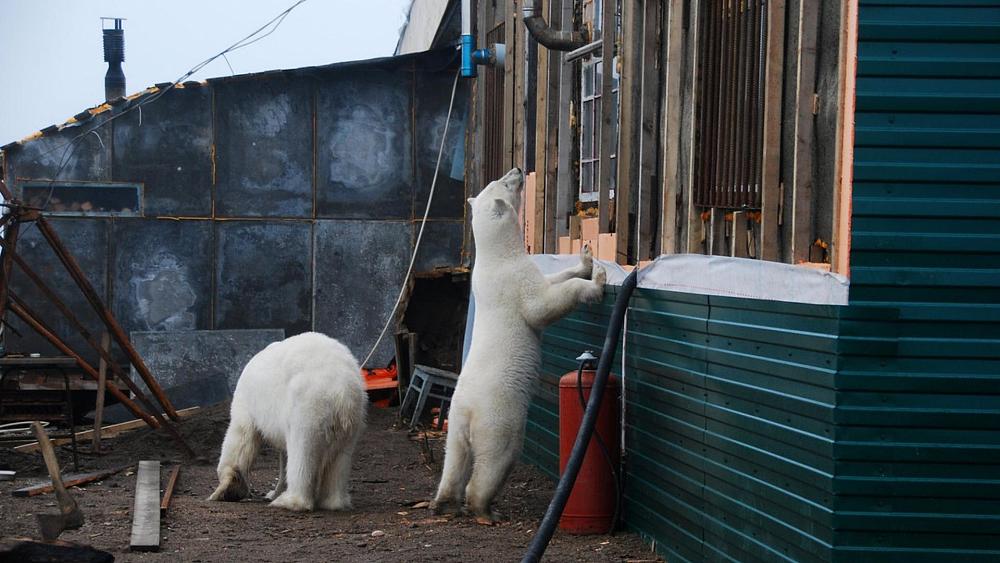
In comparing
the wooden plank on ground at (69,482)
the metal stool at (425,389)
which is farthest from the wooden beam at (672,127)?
the metal stool at (425,389)

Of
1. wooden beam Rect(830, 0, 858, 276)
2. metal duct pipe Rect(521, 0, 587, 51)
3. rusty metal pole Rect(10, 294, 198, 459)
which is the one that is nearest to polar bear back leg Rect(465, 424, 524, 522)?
wooden beam Rect(830, 0, 858, 276)

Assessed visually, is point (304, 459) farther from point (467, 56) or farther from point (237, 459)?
point (467, 56)

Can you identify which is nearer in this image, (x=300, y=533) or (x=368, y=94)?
(x=300, y=533)

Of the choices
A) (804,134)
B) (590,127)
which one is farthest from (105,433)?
(804,134)

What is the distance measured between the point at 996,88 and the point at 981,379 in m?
1.14

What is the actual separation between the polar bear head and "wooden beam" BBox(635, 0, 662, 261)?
32.5 inches

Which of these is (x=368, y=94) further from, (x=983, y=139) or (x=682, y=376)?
(x=983, y=139)

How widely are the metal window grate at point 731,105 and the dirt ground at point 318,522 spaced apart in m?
2.14

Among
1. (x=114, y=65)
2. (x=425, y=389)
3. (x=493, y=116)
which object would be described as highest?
(x=114, y=65)

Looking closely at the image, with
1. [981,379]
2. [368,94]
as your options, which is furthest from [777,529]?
[368,94]

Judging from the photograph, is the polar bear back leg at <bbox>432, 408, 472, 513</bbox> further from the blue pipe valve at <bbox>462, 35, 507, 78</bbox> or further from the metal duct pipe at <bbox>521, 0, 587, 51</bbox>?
the blue pipe valve at <bbox>462, 35, 507, 78</bbox>

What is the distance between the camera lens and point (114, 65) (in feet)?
67.9

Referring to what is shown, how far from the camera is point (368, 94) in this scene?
1581 cm

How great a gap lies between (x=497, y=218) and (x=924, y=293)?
11.9ft
